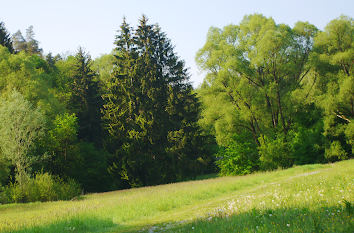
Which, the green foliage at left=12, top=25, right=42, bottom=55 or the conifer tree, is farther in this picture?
the green foliage at left=12, top=25, right=42, bottom=55

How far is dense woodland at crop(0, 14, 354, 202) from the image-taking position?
36.6 m

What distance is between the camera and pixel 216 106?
3912 centimetres

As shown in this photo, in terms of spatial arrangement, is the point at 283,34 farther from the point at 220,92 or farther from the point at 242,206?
the point at 242,206

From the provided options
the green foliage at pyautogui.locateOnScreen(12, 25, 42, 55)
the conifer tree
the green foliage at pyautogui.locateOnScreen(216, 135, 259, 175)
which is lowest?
the green foliage at pyautogui.locateOnScreen(216, 135, 259, 175)

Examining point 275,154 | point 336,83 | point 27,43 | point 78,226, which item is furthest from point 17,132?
point 27,43

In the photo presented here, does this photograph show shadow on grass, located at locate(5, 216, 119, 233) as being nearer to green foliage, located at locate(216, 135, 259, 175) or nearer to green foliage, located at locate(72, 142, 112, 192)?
green foliage, located at locate(216, 135, 259, 175)

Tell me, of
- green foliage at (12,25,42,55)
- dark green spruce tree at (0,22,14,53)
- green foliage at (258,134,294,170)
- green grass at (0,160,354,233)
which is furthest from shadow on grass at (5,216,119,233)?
green foliage at (12,25,42,55)

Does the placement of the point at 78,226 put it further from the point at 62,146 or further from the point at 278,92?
the point at 278,92

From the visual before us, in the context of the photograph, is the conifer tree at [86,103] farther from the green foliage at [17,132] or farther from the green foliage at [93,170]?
the green foliage at [17,132]

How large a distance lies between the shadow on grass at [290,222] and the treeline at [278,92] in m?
30.3

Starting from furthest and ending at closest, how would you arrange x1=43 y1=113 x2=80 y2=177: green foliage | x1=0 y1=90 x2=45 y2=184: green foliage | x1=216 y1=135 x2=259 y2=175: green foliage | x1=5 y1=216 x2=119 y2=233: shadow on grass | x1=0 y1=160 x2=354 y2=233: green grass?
x1=216 y1=135 x2=259 y2=175: green foliage < x1=43 y1=113 x2=80 y2=177: green foliage < x1=0 y1=90 x2=45 y2=184: green foliage < x1=5 y1=216 x2=119 y2=233: shadow on grass < x1=0 y1=160 x2=354 y2=233: green grass

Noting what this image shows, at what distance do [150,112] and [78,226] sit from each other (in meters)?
28.0

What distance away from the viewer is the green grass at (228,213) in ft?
20.3

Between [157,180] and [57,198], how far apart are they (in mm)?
16559
